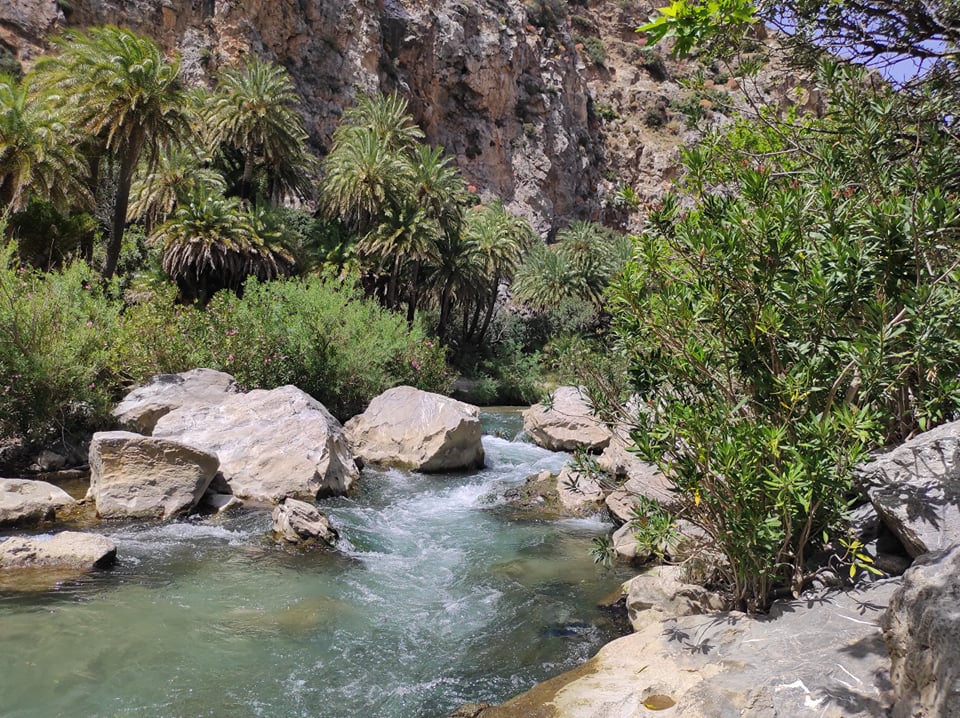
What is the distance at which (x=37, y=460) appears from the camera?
11.5m

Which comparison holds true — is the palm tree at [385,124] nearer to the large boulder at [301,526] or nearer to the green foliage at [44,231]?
the green foliage at [44,231]

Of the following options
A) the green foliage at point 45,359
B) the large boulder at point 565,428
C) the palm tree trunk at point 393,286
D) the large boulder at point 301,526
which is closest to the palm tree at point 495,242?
the palm tree trunk at point 393,286

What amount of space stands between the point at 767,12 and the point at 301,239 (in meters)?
26.2

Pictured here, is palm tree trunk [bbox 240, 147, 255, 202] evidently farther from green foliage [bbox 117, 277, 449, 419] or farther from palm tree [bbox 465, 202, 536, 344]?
green foliage [bbox 117, 277, 449, 419]

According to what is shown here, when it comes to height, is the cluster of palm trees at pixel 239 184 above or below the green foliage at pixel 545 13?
below

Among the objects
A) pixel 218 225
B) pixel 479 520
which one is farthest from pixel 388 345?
pixel 218 225

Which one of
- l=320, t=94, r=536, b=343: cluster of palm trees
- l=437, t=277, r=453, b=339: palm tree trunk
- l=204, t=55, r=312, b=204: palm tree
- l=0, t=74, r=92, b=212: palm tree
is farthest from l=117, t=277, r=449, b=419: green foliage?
l=437, t=277, r=453, b=339: palm tree trunk

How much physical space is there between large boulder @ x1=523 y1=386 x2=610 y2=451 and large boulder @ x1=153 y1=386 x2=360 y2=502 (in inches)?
218

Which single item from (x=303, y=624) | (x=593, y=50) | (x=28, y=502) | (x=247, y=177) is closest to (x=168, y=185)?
(x=247, y=177)

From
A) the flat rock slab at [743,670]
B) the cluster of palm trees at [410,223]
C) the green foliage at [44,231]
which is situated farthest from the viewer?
the cluster of palm trees at [410,223]

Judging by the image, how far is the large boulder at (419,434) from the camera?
13766 mm

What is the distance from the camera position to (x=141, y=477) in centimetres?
960

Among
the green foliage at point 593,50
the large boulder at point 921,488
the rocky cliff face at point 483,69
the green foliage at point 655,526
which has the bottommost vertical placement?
the green foliage at point 655,526

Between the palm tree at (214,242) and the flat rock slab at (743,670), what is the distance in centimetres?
2320
